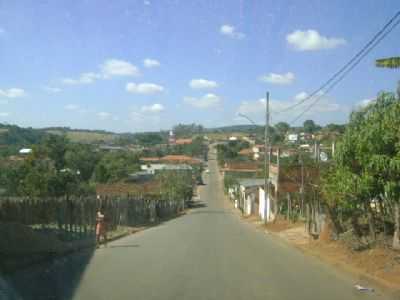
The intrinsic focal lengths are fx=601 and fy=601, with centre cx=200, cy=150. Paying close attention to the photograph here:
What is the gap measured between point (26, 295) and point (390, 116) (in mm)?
9667

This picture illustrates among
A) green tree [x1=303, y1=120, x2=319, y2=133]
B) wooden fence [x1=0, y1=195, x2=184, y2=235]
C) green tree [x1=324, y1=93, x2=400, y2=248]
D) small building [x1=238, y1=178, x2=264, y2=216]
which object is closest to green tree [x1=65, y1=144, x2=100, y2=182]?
small building [x1=238, y1=178, x2=264, y2=216]

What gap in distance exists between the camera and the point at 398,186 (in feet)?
49.4

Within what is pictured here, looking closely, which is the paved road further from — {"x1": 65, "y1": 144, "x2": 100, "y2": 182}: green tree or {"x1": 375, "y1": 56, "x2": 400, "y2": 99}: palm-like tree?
{"x1": 65, "y1": 144, "x2": 100, "y2": 182}: green tree

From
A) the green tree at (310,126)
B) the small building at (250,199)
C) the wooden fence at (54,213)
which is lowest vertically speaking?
the small building at (250,199)

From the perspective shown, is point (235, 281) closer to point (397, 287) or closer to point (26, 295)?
point (397, 287)

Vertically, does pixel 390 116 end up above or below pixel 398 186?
above

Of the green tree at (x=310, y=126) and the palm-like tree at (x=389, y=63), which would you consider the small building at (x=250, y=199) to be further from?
the palm-like tree at (x=389, y=63)

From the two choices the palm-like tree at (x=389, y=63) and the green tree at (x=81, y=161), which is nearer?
the palm-like tree at (x=389, y=63)

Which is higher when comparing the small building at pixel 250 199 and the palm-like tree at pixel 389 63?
the palm-like tree at pixel 389 63

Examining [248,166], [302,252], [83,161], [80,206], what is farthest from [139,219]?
[248,166]

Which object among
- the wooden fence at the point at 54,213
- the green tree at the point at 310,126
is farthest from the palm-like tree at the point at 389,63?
the green tree at the point at 310,126

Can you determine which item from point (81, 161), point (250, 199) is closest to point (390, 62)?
point (250, 199)

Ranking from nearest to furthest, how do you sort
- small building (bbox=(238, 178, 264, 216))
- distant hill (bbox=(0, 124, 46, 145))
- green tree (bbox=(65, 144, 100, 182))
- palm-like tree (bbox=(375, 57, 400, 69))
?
palm-like tree (bbox=(375, 57, 400, 69)) < distant hill (bbox=(0, 124, 46, 145)) < small building (bbox=(238, 178, 264, 216)) < green tree (bbox=(65, 144, 100, 182))

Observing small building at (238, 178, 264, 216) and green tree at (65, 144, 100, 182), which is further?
green tree at (65, 144, 100, 182)
